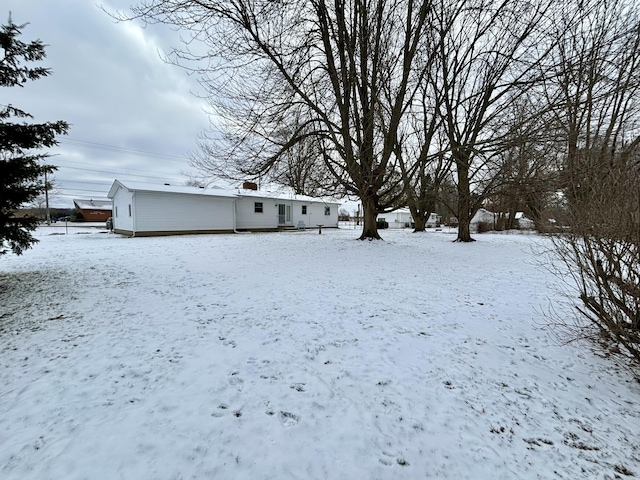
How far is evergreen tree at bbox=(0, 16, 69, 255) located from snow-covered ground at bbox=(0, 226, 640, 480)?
1.69 m

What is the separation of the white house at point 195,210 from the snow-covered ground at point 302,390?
41.0 ft

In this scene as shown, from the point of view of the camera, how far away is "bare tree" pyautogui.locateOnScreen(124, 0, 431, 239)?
8922mm

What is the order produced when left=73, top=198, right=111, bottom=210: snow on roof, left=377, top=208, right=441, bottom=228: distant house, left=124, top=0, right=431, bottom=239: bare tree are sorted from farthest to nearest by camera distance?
left=73, top=198, right=111, bottom=210: snow on roof
left=377, top=208, right=441, bottom=228: distant house
left=124, top=0, right=431, bottom=239: bare tree

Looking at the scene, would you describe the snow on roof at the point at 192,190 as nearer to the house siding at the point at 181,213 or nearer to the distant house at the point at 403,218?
the house siding at the point at 181,213

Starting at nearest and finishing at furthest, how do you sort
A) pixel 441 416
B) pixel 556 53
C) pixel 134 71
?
pixel 441 416
pixel 556 53
pixel 134 71

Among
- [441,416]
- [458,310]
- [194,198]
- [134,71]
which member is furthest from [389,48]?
[194,198]

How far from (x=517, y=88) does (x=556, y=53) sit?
1479mm

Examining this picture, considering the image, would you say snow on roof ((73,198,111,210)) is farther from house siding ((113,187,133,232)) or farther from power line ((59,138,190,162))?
house siding ((113,187,133,232))

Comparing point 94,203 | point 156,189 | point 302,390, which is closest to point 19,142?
point 302,390

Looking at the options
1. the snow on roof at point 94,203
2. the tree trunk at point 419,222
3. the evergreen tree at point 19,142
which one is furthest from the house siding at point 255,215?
the snow on roof at point 94,203

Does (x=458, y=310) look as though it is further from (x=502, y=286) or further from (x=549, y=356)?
(x=502, y=286)

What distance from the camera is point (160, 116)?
17.6 m

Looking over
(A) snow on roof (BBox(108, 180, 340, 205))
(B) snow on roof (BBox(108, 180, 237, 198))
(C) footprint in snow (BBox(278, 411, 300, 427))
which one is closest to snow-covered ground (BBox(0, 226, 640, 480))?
(C) footprint in snow (BBox(278, 411, 300, 427))

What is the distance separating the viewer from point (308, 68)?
11.0 meters
